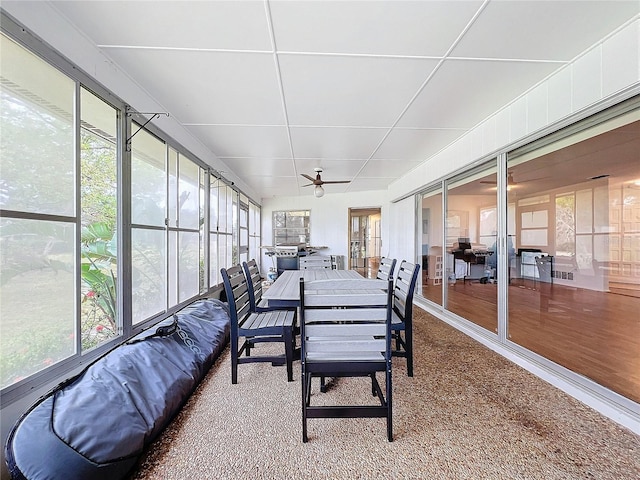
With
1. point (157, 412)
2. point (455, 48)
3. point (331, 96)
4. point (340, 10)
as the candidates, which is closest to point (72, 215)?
point (157, 412)

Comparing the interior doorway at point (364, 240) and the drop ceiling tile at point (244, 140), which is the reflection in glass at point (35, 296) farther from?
the interior doorway at point (364, 240)

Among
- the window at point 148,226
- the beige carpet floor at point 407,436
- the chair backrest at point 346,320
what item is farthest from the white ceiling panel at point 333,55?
the beige carpet floor at point 407,436

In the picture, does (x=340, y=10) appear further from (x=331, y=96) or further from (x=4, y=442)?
(x=4, y=442)

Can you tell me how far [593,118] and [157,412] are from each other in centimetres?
361

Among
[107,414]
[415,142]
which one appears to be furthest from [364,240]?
[107,414]

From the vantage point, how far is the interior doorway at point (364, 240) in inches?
328

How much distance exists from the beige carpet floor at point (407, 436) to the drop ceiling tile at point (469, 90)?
8.33ft

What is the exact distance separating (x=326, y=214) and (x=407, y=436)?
6639 millimetres

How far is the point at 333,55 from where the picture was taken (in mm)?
1923

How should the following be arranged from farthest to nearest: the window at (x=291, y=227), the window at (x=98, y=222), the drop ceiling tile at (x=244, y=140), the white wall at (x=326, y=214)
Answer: the window at (x=291, y=227)
the white wall at (x=326, y=214)
the drop ceiling tile at (x=244, y=140)
the window at (x=98, y=222)

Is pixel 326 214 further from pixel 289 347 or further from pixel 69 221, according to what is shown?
pixel 69 221

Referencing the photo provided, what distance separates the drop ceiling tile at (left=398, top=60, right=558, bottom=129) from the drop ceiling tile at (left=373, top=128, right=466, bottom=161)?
0.21m

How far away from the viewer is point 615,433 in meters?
1.66

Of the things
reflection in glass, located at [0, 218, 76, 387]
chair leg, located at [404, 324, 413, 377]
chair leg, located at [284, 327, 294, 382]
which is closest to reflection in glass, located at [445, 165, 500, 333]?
chair leg, located at [404, 324, 413, 377]
